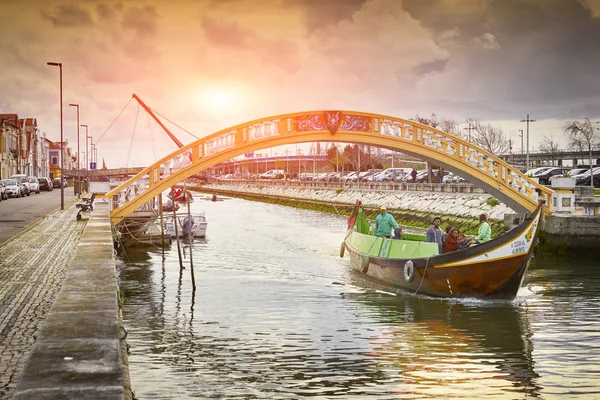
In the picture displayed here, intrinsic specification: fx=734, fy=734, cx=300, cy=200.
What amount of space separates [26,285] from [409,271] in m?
13.2

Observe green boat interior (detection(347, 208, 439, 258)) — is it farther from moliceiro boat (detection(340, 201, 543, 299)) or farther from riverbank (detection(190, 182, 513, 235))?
riverbank (detection(190, 182, 513, 235))

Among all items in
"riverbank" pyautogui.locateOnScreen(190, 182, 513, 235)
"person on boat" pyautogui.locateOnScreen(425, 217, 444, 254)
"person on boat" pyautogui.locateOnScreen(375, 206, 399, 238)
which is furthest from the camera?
"riverbank" pyautogui.locateOnScreen(190, 182, 513, 235)

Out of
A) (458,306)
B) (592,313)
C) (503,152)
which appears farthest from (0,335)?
(503,152)

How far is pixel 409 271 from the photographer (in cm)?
2506

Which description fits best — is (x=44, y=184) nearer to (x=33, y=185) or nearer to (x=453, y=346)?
(x=33, y=185)

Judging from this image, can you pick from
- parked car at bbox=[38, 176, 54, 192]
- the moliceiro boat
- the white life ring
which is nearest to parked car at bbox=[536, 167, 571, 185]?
the moliceiro boat

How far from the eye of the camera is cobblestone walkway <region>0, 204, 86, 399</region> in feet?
33.8

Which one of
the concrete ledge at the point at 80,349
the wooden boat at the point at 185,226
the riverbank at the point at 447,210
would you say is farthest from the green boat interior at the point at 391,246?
the concrete ledge at the point at 80,349

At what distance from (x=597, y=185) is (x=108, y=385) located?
201 feet

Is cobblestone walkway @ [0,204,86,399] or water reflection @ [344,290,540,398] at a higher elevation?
cobblestone walkway @ [0,204,86,399]

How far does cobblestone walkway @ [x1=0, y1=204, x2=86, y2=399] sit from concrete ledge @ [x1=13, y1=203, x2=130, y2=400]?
74 centimetres

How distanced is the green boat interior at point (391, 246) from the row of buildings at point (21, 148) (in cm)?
4754

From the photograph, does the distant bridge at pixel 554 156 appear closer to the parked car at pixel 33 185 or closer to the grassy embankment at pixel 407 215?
the grassy embankment at pixel 407 215

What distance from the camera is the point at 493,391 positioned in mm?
13805
